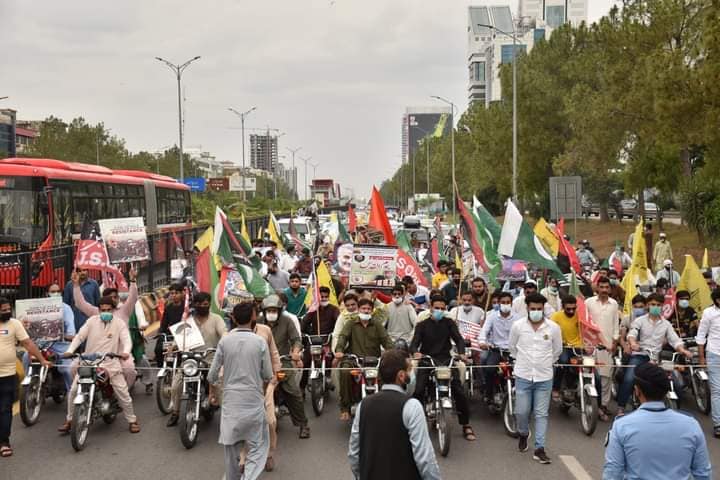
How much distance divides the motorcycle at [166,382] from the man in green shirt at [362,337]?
186 cm

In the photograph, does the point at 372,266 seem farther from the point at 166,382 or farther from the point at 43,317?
the point at 43,317

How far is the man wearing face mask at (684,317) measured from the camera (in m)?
10.5

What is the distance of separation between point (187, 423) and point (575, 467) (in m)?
3.70

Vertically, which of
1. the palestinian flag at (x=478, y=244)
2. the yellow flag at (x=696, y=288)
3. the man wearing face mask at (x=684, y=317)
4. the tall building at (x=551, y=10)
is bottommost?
the man wearing face mask at (x=684, y=317)

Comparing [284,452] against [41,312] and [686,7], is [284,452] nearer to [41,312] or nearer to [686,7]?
[41,312]

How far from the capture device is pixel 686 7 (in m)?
27.3

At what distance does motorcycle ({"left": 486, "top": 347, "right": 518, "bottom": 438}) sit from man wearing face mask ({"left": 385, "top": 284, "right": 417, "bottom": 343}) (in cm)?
101

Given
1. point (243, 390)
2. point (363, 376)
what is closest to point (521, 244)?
point (363, 376)

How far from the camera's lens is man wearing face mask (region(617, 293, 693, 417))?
928cm

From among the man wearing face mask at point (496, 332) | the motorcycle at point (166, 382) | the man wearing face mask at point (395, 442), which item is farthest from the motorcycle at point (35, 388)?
the man wearing face mask at point (395, 442)

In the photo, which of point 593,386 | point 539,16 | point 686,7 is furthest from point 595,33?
point 539,16

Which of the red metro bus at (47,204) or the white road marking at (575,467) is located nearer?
the white road marking at (575,467)

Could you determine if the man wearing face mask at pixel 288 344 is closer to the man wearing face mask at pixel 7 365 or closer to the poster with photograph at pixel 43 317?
the man wearing face mask at pixel 7 365

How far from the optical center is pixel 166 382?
Result: 32.3 feet
